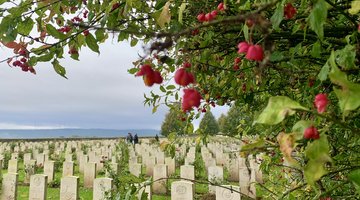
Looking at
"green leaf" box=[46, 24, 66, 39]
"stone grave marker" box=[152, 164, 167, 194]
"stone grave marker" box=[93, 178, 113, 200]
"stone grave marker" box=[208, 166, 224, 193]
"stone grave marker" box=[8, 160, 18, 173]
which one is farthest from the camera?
"stone grave marker" box=[8, 160, 18, 173]

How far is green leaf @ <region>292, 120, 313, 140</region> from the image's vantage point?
884 millimetres

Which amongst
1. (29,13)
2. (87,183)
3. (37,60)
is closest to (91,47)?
(37,60)

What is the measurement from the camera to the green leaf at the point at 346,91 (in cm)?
78

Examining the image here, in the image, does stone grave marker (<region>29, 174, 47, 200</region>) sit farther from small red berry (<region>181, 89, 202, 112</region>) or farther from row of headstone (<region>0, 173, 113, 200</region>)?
small red berry (<region>181, 89, 202, 112</region>)

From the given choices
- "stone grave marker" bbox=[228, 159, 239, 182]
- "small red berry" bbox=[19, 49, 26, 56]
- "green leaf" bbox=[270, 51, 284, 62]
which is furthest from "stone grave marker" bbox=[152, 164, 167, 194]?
"green leaf" bbox=[270, 51, 284, 62]

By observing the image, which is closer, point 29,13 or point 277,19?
point 277,19

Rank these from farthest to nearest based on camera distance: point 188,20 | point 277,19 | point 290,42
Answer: point 188,20 → point 290,42 → point 277,19

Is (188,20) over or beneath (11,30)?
over

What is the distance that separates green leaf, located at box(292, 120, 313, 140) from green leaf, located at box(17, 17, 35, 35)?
1736 mm

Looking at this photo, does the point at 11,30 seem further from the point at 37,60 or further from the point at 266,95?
the point at 266,95

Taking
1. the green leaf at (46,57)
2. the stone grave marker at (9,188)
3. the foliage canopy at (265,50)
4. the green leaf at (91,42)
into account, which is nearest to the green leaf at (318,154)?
the foliage canopy at (265,50)

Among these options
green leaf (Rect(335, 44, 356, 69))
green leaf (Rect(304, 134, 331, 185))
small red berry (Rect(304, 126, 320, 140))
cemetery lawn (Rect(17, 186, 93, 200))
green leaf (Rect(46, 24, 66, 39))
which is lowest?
cemetery lawn (Rect(17, 186, 93, 200))

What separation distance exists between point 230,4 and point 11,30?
52.0 inches

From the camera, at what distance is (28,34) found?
2232 millimetres
